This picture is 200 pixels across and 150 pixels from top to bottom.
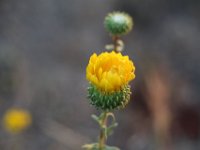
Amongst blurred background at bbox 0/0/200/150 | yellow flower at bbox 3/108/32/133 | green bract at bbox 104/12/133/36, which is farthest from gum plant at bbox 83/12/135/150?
blurred background at bbox 0/0/200/150

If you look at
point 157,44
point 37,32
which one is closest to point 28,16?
point 37,32

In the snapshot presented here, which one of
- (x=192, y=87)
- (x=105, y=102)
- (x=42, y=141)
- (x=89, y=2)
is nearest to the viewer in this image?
(x=105, y=102)

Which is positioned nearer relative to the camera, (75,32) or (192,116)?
(192,116)

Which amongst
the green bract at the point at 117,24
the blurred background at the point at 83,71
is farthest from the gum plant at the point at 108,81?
the blurred background at the point at 83,71

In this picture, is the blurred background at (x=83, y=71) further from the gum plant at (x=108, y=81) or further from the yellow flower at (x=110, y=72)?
the yellow flower at (x=110, y=72)

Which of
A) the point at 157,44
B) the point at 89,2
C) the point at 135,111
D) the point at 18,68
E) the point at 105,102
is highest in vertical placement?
the point at 89,2

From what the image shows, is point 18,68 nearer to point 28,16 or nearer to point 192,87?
point 28,16
